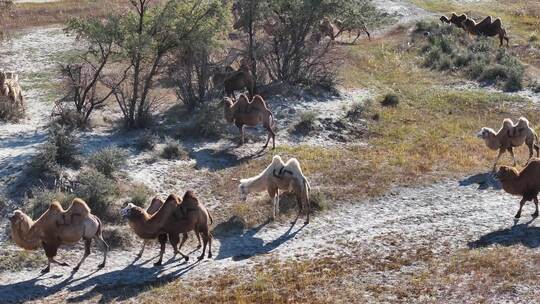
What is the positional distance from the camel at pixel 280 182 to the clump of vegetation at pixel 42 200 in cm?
473

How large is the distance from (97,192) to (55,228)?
314 cm

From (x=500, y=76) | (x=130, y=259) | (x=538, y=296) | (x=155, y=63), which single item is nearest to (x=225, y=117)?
(x=155, y=63)

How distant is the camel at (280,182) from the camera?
789 inches

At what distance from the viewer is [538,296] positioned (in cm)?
1543

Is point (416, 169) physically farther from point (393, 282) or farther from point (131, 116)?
point (131, 116)

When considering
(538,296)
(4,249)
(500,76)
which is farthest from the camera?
(500,76)

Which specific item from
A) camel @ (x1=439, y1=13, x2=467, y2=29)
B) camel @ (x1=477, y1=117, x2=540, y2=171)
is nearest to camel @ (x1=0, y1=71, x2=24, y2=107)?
camel @ (x1=477, y1=117, x2=540, y2=171)

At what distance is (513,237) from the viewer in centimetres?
1856

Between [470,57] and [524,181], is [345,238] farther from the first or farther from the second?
[470,57]

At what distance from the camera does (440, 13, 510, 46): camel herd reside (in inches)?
1829

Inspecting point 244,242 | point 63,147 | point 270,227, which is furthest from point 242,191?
point 63,147

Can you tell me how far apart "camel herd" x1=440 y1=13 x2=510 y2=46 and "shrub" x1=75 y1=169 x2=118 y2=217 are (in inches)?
1305

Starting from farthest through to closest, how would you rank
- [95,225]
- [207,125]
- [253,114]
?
1. [207,125]
2. [253,114]
3. [95,225]

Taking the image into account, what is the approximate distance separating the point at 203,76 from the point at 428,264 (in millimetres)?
15827
